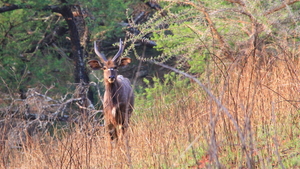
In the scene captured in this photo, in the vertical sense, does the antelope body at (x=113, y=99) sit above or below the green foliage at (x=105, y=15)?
below

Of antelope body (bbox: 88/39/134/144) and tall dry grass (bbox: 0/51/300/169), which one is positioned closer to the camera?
tall dry grass (bbox: 0/51/300/169)

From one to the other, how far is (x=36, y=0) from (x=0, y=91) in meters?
3.54

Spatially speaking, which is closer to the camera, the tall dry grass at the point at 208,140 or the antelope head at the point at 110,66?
the tall dry grass at the point at 208,140

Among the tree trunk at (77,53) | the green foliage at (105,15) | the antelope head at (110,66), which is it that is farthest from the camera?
the tree trunk at (77,53)

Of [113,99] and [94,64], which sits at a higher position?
[94,64]

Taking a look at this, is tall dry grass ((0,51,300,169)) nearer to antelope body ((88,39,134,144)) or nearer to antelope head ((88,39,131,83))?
antelope body ((88,39,134,144))

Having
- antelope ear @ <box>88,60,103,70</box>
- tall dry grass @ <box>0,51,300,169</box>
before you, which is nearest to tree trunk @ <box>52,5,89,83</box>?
antelope ear @ <box>88,60,103,70</box>

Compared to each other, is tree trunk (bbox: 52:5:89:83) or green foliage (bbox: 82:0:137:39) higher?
green foliage (bbox: 82:0:137:39)

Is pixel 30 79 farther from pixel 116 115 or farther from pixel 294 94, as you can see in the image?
pixel 294 94

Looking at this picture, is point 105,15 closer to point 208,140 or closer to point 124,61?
point 124,61

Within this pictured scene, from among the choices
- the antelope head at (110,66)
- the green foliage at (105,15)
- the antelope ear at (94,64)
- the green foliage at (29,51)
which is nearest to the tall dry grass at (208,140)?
the antelope head at (110,66)

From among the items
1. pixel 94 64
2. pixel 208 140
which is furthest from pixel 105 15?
pixel 208 140

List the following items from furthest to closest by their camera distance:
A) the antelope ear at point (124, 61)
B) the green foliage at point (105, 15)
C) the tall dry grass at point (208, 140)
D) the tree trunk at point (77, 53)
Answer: the tree trunk at point (77, 53), the green foliage at point (105, 15), the antelope ear at point (124, 61), the tall dry grass at point (208, 140)

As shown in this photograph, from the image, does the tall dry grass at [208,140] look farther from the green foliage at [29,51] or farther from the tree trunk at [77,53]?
the tree trunk at [77,53]
